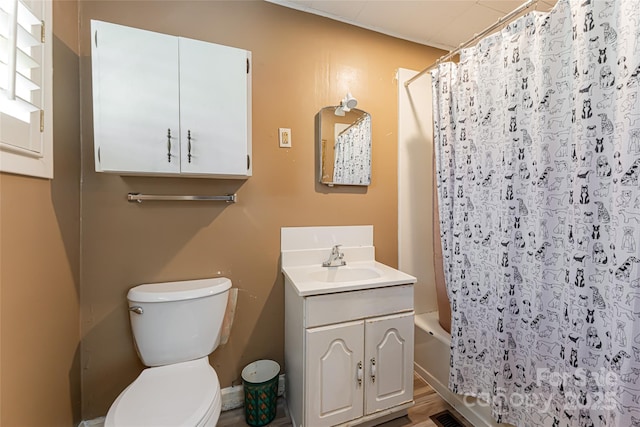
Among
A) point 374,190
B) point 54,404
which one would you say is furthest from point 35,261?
point 374,190

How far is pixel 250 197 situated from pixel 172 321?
75 cm

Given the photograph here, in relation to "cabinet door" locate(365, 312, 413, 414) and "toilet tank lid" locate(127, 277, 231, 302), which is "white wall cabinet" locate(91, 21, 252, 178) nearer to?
"toilet tank lid" locate(127, 277, 231, 302)

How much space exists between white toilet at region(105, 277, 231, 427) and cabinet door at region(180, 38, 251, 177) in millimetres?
609

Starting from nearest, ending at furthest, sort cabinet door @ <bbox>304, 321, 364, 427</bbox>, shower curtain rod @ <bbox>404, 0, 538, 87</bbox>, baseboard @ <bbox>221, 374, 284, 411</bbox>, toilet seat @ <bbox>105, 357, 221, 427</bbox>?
toilet seat @ <bbox>105, 357, 221, 427</bbox>, shower curtain rod @ <bbox>404, 0, 538, 87</bbox>, cabinet door @ <bbox>304, 321, 364, 427</bbox>, baseboard @ <bbox>221, 374, 284, 411</bbox>

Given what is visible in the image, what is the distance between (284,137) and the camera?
162cm

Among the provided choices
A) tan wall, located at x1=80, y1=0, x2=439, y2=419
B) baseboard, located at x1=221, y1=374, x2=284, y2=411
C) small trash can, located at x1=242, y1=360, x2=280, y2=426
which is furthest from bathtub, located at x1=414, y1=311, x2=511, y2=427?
baseboard, located at x1=221, y1=374, x2=284, y2=411

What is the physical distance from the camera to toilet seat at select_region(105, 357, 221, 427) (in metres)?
0.92

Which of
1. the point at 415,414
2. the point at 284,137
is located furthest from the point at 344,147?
the point at 415,414

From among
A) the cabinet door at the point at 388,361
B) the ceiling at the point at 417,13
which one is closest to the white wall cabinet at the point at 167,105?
the ceiling at the point at 417,13

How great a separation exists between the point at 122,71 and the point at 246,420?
1.85 meters

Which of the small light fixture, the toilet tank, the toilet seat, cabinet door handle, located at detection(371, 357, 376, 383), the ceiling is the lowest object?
Answer: cabinet door handle, located at detection(371, 357, 376, 383)

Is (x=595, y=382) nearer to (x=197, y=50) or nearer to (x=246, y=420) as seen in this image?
(x=246, y=420)

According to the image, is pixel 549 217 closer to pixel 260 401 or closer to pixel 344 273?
pixel 344 273

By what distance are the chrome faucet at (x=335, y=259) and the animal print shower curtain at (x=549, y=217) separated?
66 centimetres
